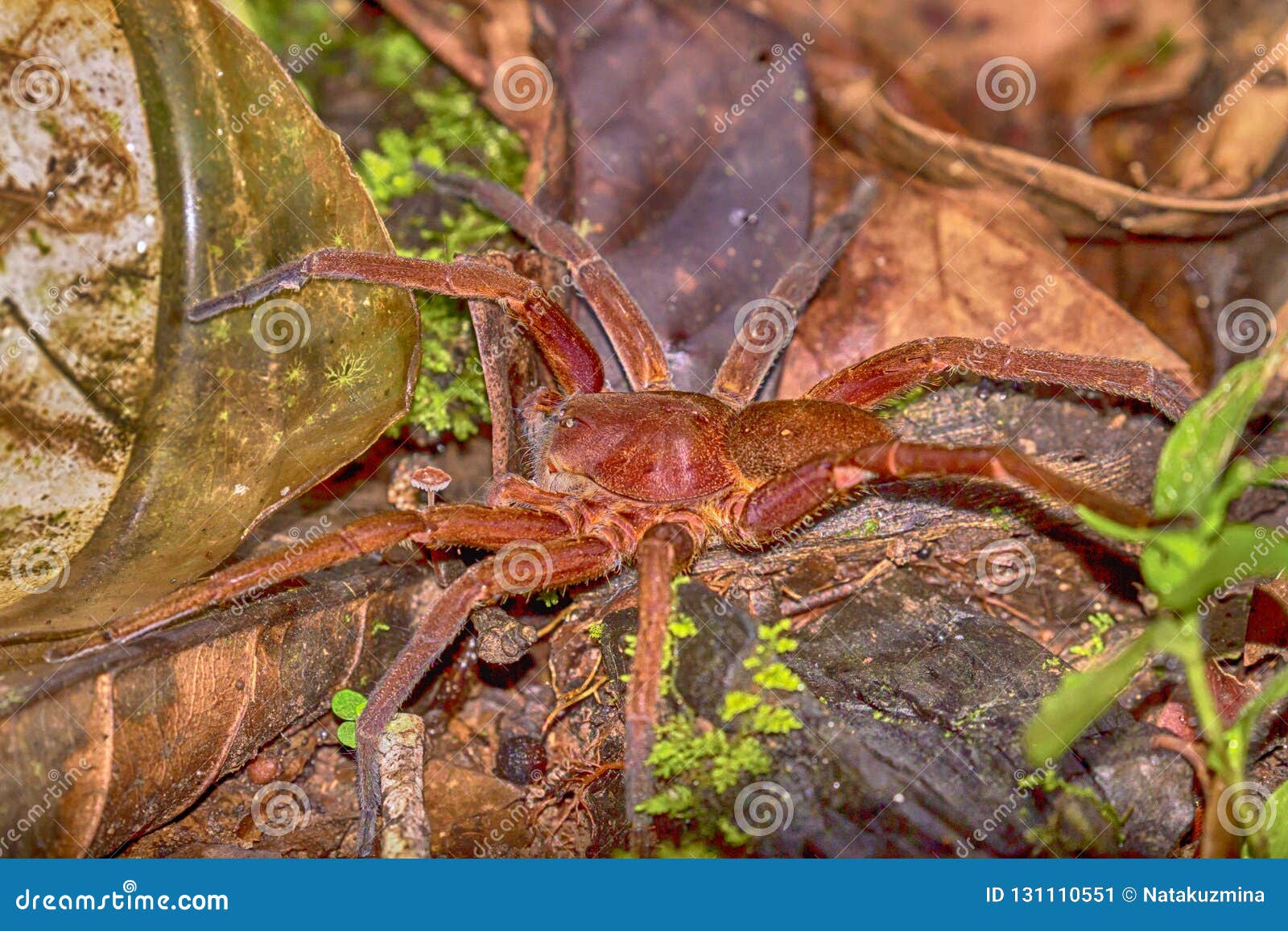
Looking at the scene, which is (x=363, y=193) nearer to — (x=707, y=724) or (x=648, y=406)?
(x=648, y=406)

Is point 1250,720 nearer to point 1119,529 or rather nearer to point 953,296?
point 1119,529

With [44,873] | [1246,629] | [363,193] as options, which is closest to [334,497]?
[363,193]

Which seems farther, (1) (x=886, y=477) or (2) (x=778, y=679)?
(1) (x=886, y=477)

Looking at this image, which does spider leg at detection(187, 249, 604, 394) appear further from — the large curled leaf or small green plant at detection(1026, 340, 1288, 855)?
small green plant at detection(1026, 340, 1288, 855)

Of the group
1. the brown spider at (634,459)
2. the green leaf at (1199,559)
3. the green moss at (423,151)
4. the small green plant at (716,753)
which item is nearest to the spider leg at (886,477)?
the brown spider at (634,459)

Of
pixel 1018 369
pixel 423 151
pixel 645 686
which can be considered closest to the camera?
pixel 645 686

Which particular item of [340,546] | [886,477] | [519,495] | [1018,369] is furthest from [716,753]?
[1018,369]
